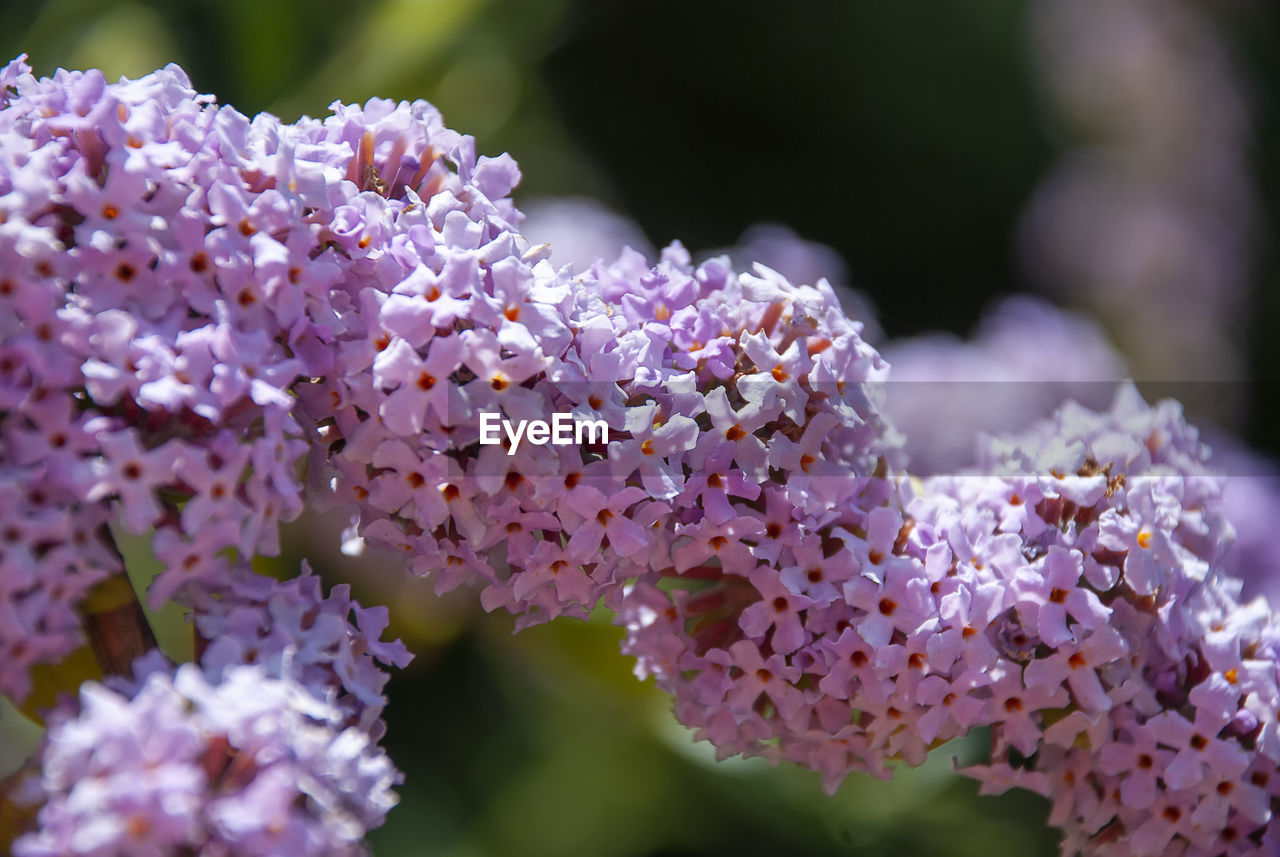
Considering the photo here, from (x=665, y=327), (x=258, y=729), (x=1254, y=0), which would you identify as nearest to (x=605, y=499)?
(x=665, y=327)

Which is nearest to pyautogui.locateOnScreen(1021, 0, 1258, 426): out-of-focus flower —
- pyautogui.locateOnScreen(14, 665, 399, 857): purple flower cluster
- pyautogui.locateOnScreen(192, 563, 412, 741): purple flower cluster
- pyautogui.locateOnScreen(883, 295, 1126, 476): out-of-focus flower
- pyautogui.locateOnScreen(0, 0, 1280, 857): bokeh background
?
pyautogui.locateOnScreen(0, 0, 1280, 857): bokeh background

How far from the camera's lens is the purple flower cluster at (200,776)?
0.67 meters

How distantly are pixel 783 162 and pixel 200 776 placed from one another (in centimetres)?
252

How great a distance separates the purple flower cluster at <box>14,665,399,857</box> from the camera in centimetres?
67

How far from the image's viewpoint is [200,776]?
0.69 meters

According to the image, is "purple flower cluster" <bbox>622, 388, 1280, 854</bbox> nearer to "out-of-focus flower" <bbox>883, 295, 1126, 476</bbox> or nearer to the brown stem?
the brown stem

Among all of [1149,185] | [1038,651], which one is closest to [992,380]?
[1038,651]

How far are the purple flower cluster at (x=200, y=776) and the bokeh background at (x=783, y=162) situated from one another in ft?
3.16

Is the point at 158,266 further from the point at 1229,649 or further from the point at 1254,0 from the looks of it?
the point at 1254,0

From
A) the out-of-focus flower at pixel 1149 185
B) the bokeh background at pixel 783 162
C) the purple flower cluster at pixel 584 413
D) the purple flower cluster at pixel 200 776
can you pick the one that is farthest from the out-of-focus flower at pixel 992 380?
the purple flower cluster at pixel 200 776

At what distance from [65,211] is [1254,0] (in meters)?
3.46

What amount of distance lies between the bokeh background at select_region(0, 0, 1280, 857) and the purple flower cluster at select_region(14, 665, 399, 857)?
37.9 inches

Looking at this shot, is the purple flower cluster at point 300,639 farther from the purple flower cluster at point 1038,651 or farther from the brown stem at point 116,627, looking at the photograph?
the purple flower cluster at point 1038,651

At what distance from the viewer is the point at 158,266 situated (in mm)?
799
